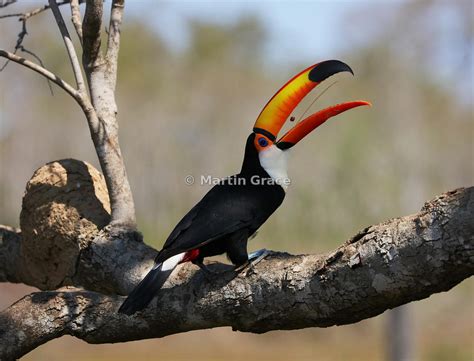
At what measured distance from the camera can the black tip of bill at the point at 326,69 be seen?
5.07 meters

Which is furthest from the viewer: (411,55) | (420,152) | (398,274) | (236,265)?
(420,152)

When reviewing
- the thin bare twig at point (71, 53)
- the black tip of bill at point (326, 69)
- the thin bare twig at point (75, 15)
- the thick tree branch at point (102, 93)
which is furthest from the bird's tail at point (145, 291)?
the thin bare twig at point (75, 15)

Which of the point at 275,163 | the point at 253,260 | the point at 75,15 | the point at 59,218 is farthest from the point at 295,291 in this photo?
the point at 75,15

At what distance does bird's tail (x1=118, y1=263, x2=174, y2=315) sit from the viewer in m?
4.14

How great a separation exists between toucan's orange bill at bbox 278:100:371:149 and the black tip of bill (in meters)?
0.20

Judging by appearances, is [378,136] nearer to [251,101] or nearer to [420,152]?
[420,152]

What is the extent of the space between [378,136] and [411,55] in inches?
119

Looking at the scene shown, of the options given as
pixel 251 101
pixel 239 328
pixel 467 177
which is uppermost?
pixel 251 101

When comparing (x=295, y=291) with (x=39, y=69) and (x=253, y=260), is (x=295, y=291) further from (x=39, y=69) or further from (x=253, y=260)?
(x=39, y=69)

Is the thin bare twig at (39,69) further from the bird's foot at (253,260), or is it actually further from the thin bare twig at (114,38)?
the bird's foot at (253,260)

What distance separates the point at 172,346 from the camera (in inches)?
747

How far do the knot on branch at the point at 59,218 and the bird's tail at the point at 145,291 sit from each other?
82 cm

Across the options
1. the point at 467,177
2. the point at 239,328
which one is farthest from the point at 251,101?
the point at 239,328

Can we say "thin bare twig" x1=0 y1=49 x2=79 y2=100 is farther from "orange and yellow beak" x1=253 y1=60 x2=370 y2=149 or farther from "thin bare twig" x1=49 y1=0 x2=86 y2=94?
"orange and yellow beak" x1=253 y1=60 x2=370 y2=149
